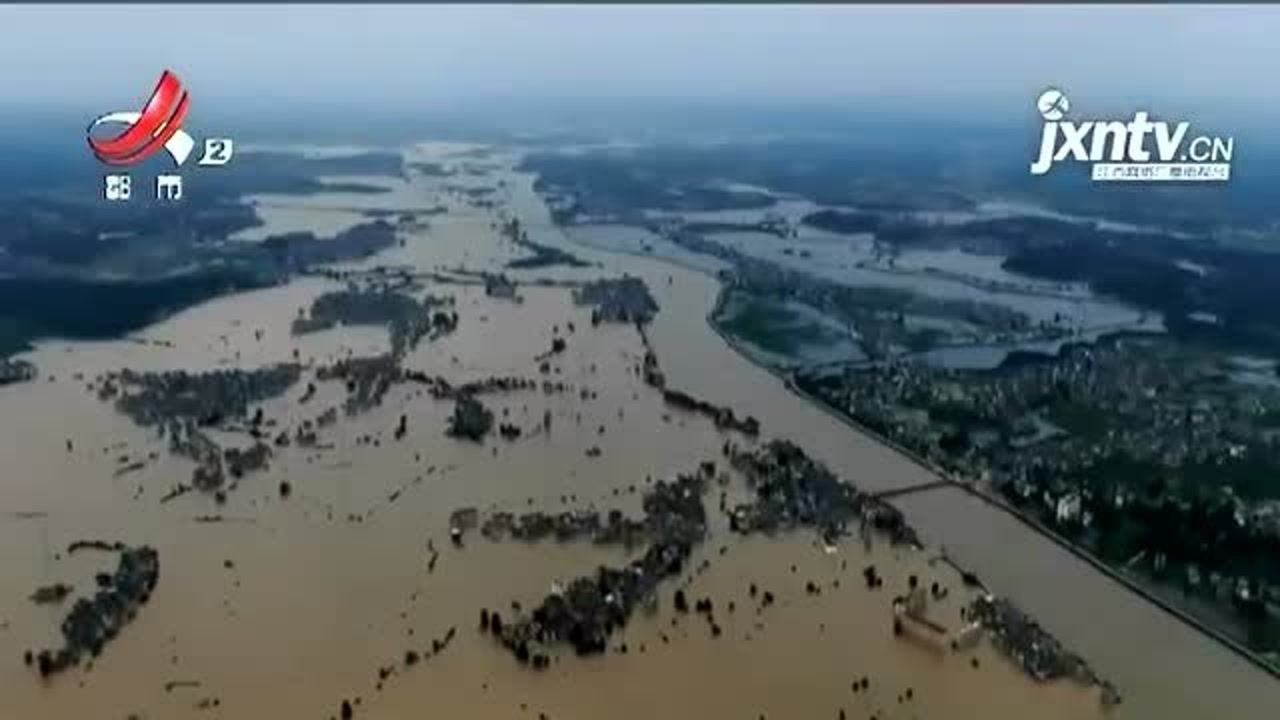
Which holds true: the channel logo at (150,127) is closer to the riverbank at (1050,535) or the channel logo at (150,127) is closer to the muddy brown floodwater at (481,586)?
the muddy brown floodwater at (481,586)

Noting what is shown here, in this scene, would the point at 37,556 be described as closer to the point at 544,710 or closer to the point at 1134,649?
the point at 544,710

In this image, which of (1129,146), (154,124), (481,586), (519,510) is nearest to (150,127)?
(154,124)

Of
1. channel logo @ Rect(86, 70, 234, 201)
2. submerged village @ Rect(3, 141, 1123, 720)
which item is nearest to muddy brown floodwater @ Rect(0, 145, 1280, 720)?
submerged village @ Rect(3, 141, 1123, 720)

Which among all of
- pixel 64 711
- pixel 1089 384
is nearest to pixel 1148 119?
pixel 1089 384

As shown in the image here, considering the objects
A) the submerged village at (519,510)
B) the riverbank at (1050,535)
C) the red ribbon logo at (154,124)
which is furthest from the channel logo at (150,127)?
the riverbank at (1050,535)

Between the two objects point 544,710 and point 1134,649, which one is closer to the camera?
point 544,710

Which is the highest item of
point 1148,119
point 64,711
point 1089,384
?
point 1148,119
